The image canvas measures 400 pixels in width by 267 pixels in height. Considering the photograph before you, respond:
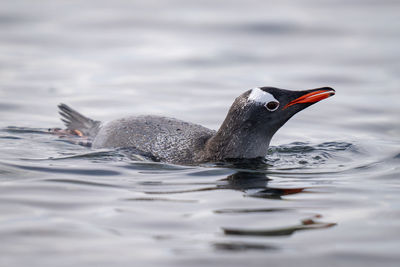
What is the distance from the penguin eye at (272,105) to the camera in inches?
372

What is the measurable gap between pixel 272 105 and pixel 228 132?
0.68 m

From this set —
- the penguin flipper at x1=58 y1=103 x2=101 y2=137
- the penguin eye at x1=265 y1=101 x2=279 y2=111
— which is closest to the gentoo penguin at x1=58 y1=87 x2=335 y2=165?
the penguin eye at x1=265 y1=101 x2=279 y2=111

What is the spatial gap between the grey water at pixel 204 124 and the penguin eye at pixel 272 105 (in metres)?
0.73

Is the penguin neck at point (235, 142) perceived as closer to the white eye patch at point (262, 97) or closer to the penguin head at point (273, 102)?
the penguin head at point (273, 102)

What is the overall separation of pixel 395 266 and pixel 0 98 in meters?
10.3

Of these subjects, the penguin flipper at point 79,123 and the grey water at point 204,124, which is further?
the penguin flipper at point 79,123

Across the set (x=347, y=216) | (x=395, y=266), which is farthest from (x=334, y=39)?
(x=395, y=266)

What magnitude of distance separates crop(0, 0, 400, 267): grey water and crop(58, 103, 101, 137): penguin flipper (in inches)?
19.2

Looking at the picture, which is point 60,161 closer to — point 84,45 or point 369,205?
point 369,205

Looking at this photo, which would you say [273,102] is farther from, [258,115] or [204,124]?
[204,124]

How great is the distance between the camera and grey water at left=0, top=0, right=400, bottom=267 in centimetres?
611

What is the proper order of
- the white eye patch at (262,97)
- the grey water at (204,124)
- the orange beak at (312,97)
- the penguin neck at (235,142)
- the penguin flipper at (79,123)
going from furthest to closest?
the penguin flipper at (79,123), the penguin neck at (235,142), the white eye patch at (262,97), the orange beak at (312,97), the grey water at (204,124)

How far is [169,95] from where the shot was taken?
14.6 metres

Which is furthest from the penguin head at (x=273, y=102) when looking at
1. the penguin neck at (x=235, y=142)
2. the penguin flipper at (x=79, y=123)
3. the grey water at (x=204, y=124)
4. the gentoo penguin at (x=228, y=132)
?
the penguin flipper at (x=79, y=123)
